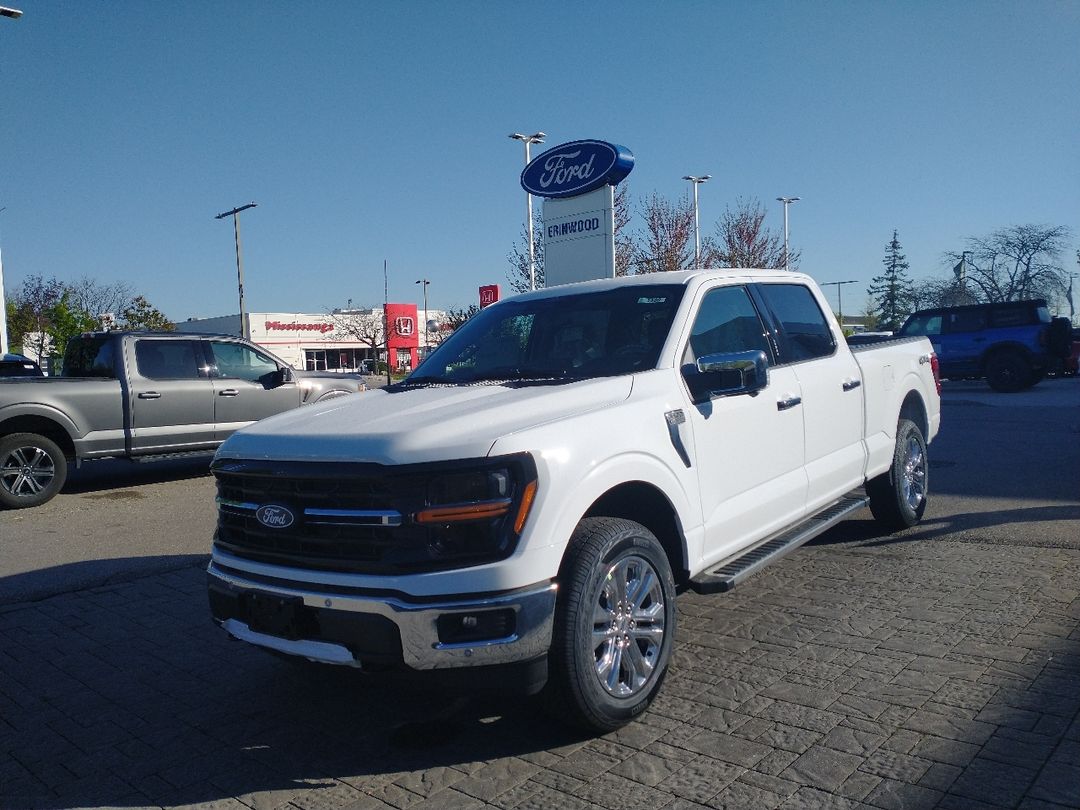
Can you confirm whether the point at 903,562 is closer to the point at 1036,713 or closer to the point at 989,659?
the point at 989,659

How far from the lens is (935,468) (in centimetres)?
987

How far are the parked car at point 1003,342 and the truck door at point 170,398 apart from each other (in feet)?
54.3

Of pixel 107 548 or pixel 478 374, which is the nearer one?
pixel 478 374

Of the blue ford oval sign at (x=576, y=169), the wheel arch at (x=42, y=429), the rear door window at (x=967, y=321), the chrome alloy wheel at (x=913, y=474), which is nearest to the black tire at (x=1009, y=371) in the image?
the rear door window at (x=967, y=321)

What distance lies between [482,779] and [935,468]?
8.07 m

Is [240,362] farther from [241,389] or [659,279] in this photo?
[659,279]

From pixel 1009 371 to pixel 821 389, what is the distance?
18.7 m

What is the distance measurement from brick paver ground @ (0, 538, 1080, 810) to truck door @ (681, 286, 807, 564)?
0.62 m

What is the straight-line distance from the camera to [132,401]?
33.3ft

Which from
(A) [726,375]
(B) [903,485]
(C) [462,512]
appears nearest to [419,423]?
(C) [462,512]

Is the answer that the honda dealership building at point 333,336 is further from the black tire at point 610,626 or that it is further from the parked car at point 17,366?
the black tire at point 610,626

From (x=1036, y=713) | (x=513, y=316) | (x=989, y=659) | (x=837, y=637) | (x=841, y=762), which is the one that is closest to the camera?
(x=841, y=762)

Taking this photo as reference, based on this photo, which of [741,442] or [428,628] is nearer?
[428,628]

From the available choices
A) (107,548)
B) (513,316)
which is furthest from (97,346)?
(513,316)
